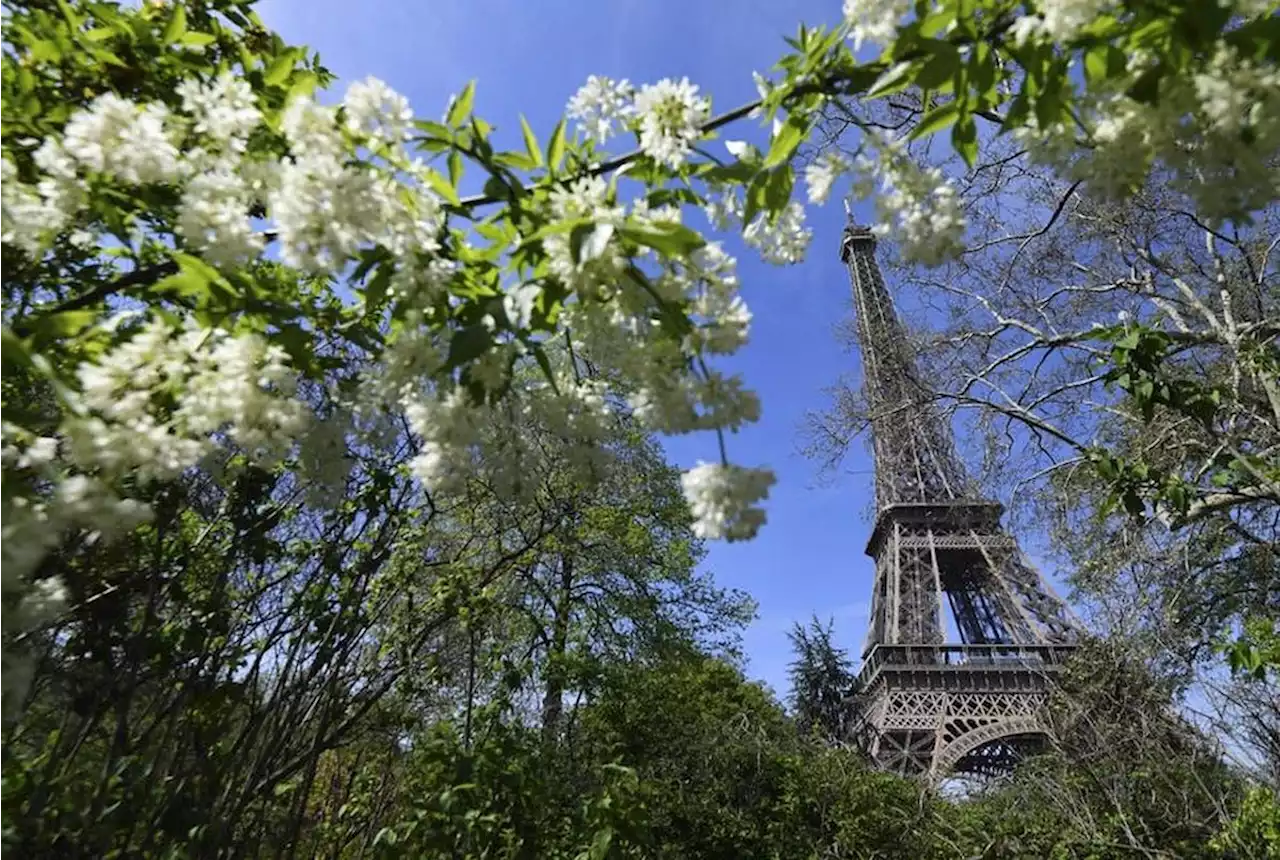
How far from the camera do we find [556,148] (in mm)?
1548

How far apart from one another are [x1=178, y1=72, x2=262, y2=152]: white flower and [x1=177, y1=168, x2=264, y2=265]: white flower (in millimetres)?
122

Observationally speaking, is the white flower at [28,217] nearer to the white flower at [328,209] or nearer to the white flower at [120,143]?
the white flower at [120,143]

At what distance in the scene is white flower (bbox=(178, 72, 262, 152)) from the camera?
1.61 m

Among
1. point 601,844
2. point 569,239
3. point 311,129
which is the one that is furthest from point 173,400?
point 601,844

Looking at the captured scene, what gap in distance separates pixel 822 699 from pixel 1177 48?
112 feet

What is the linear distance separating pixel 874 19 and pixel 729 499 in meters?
1.03

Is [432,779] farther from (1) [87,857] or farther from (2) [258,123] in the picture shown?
(2) [258,123]

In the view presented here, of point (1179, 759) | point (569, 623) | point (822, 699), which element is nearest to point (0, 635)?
point (1179, 759)

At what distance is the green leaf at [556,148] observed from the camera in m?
1.54

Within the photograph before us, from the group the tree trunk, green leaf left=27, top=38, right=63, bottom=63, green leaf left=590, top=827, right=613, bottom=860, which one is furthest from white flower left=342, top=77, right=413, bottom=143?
the tree trunk

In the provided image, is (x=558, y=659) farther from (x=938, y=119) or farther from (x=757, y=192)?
(x=938, y=119)

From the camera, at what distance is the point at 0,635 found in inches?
68.1

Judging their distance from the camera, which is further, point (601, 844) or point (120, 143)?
point (601, 844)

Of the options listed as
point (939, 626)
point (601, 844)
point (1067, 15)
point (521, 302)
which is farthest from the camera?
point (939, 626)
